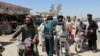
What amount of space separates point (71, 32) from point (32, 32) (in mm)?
9641

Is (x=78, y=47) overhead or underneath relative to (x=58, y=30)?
underneath

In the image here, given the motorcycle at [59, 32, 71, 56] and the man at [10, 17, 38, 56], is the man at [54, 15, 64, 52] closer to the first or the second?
the motorcycle at [59, 32, 71, 56]

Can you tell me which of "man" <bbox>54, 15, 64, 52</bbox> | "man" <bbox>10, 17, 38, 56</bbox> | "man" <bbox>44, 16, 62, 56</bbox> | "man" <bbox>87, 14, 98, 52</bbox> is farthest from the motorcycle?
"man" <bbox>10, 17, 38, 56</bbox>

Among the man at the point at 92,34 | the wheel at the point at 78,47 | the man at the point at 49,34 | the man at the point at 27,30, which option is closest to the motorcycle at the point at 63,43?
the man at the point at 49,34

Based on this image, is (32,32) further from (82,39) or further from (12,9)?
(12,9)

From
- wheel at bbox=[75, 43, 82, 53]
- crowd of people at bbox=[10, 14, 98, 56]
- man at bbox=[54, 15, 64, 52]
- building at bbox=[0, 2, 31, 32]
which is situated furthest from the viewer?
building at bbox=[0, 2, 31, 32]

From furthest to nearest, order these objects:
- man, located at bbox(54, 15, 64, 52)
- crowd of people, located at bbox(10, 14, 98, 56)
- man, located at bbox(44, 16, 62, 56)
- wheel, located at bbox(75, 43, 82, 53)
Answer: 1. wheel, located at bbox(75, 43, 82, 53)
2. man, located at bbox(54, 15, 64, 52)
3. man, located at bbox(44, 16, 62, 56)
4. crowd of people, located at bbox(10, 14, 98, 56)

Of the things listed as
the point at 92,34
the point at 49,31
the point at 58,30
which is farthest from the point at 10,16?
the point at 49,31

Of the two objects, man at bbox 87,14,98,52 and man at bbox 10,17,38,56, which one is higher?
man at bbox 10,17,38,56

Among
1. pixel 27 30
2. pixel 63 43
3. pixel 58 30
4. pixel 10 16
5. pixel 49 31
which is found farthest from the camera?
pixel 10 16

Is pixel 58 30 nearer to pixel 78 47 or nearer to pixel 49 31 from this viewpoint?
pixel 49 31

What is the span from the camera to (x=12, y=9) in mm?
33219

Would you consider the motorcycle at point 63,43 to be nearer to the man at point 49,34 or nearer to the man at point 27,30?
the man at point 49,34

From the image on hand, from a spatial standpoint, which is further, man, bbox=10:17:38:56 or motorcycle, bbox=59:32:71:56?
motorcycle, bbox=59:32:71:56
